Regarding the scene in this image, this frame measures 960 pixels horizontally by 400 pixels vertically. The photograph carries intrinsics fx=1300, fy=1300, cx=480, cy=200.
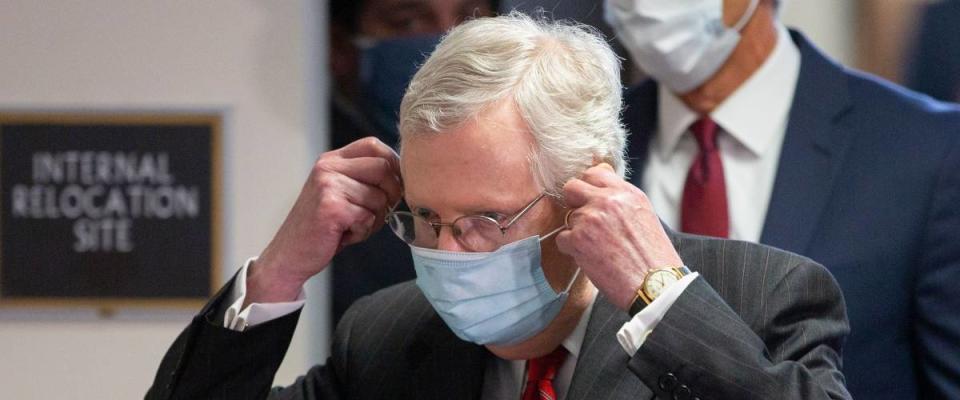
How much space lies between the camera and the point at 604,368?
1.82 metres

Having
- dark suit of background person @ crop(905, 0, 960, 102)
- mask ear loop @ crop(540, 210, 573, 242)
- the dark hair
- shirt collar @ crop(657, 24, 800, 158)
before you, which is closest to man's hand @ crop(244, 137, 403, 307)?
mask ear loop @ crop(540, 210, 573, 242)

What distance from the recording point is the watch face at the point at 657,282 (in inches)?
65.1

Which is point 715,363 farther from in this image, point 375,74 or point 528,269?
point 375,74

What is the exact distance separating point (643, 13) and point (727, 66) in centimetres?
21

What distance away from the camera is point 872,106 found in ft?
8.38

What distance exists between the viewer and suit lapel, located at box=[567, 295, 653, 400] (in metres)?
1.80

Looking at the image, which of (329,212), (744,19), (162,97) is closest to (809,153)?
(744,19)

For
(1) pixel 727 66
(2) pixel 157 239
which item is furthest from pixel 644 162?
(2) pixel 157 239

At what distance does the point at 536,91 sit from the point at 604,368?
399mm

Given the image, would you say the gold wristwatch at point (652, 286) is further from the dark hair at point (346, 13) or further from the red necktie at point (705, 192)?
the dark hair at point (346, 13)

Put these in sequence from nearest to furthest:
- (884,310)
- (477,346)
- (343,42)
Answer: (477,346) → (884,310) → (343,42)

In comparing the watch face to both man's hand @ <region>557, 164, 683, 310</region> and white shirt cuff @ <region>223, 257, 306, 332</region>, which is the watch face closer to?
man's hand @ <region>557, 164, 683, 310</region>

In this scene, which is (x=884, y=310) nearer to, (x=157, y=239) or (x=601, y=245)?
(x=601, y=245)

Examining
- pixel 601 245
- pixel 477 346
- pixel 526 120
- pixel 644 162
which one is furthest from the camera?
pixel 644 162
